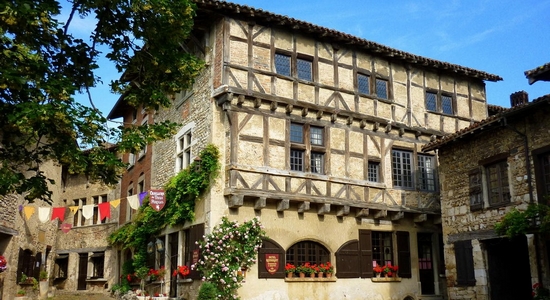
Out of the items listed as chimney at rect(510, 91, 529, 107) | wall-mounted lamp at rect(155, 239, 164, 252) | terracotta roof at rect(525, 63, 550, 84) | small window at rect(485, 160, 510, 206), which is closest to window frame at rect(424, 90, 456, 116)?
chimney at rect(510, 91, 529, 107)

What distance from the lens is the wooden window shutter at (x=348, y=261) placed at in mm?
17266

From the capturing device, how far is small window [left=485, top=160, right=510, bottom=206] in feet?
48.2

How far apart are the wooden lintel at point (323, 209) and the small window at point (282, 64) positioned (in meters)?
4.38

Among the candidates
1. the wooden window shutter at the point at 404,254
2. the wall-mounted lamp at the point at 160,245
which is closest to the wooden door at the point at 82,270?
the wall-mounted lamp at the point at 160,245

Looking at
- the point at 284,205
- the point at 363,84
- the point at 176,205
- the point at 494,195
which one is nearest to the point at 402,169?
the point at 363,84

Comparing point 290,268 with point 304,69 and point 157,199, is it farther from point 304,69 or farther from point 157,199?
point 304,69

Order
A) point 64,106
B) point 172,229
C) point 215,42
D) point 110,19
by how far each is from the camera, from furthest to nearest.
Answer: point 172,229 < point 215,42 < point 110,19 < point 64,106

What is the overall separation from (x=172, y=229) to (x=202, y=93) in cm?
479

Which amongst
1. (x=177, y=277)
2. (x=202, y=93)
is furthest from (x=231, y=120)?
(x=177, y=277)

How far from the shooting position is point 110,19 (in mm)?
9203

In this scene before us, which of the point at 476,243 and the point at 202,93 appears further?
the point at 202,93

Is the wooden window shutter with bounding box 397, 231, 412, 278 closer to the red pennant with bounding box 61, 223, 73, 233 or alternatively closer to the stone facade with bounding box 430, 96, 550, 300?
the stone facade with bounding box 430, 96, 550, 300

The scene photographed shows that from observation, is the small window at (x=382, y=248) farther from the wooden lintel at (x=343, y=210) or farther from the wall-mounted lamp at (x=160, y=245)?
the wall-mounted lamp at (x=160, y=245)

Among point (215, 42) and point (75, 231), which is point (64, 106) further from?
point (75, 231)
